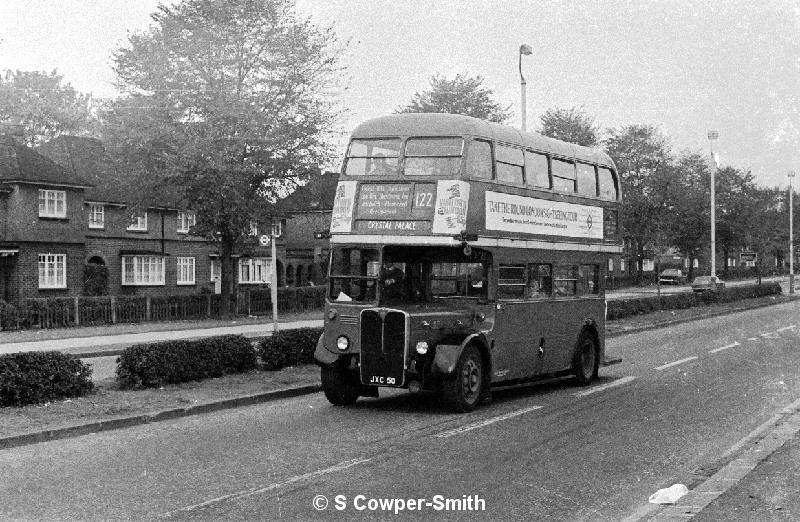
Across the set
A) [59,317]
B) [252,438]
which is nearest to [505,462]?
[252,438]

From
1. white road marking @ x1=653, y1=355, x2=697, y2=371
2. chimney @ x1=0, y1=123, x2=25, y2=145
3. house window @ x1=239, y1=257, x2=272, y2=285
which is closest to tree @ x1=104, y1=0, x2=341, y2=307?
chimney @ x1=0, y1=123, x2=25, y2=145

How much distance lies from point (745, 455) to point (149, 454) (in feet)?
21.0

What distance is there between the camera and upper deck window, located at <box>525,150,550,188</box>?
52.1ft

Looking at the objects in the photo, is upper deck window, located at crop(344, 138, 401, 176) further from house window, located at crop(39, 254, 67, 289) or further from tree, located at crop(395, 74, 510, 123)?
tree, located at crop(395, 74, 510, 123)

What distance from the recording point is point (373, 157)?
14.5 m

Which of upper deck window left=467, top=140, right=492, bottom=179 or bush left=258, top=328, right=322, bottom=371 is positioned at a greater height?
upper deck window left=467, top=140, right=492, bottom=179

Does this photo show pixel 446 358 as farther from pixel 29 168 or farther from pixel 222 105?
pixel 29 168

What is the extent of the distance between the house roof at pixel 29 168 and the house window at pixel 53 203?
2.37 feet

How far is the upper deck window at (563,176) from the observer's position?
16.8 metres

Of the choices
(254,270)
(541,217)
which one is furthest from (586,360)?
(254,270)

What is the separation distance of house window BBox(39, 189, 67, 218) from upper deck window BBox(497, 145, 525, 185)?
3651 cm

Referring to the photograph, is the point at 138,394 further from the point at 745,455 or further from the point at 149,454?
the point at 745,455

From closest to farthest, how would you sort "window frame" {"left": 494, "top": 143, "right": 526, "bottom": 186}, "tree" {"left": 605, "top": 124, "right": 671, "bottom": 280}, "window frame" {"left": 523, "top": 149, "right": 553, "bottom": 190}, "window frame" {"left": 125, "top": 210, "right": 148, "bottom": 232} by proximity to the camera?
"window frame" {"left": 494, "top": 143, "right": 526, "bottom": 186}
"window frame" {"left": 523, "top": 149, "right": 553, "bottom": 190}
"window frame" {"left": 125, "top": 210, "right": 148, "bottom": 232}
"tree" {"left": 605, "top": 124, "right": 671, "bottom": 280}

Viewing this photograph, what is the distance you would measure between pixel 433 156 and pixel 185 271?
1778 inches
